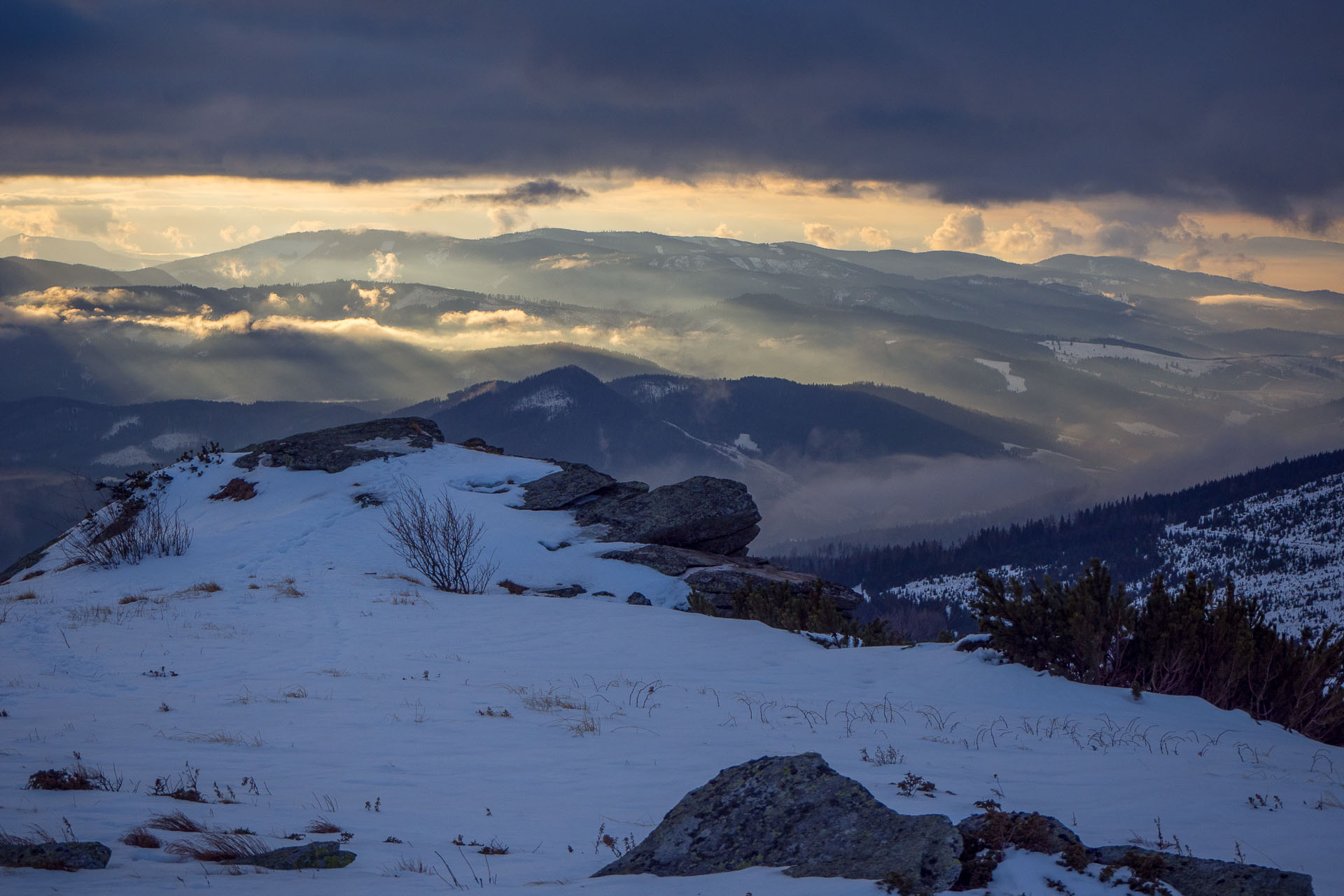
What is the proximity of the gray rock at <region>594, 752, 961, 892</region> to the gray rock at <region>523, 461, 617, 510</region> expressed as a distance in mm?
20635

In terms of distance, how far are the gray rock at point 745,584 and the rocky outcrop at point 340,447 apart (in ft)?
35.1

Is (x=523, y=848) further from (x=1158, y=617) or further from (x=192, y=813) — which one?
(x=1158, y=617)

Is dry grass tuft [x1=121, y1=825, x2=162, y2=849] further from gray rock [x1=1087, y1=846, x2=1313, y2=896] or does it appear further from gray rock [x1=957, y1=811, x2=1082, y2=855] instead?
gray rock [x1=1087, y1=846, x2=1313, y2=896]

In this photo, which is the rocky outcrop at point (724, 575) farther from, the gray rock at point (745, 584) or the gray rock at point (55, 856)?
the gray rock at point (55, 856)

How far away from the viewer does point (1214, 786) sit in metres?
7.06

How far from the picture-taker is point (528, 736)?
8.80m

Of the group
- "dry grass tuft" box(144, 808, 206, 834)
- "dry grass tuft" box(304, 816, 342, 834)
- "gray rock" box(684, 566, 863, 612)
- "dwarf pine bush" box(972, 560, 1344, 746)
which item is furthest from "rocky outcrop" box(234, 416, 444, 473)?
"dry grass tuft" box(144, 808, 206, 834)

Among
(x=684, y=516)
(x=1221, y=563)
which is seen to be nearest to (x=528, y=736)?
(x=684, y=516)

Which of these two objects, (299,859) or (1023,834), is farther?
(299,859)

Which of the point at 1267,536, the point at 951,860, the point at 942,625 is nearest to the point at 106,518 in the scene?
the point at 951,860

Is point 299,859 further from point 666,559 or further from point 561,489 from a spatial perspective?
point 561,489

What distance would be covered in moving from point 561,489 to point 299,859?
71.4ft

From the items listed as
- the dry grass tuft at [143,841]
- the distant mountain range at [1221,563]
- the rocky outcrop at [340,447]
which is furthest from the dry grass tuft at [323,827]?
the distant mountain range at [1221,563]

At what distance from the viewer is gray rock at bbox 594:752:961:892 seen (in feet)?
14.9
